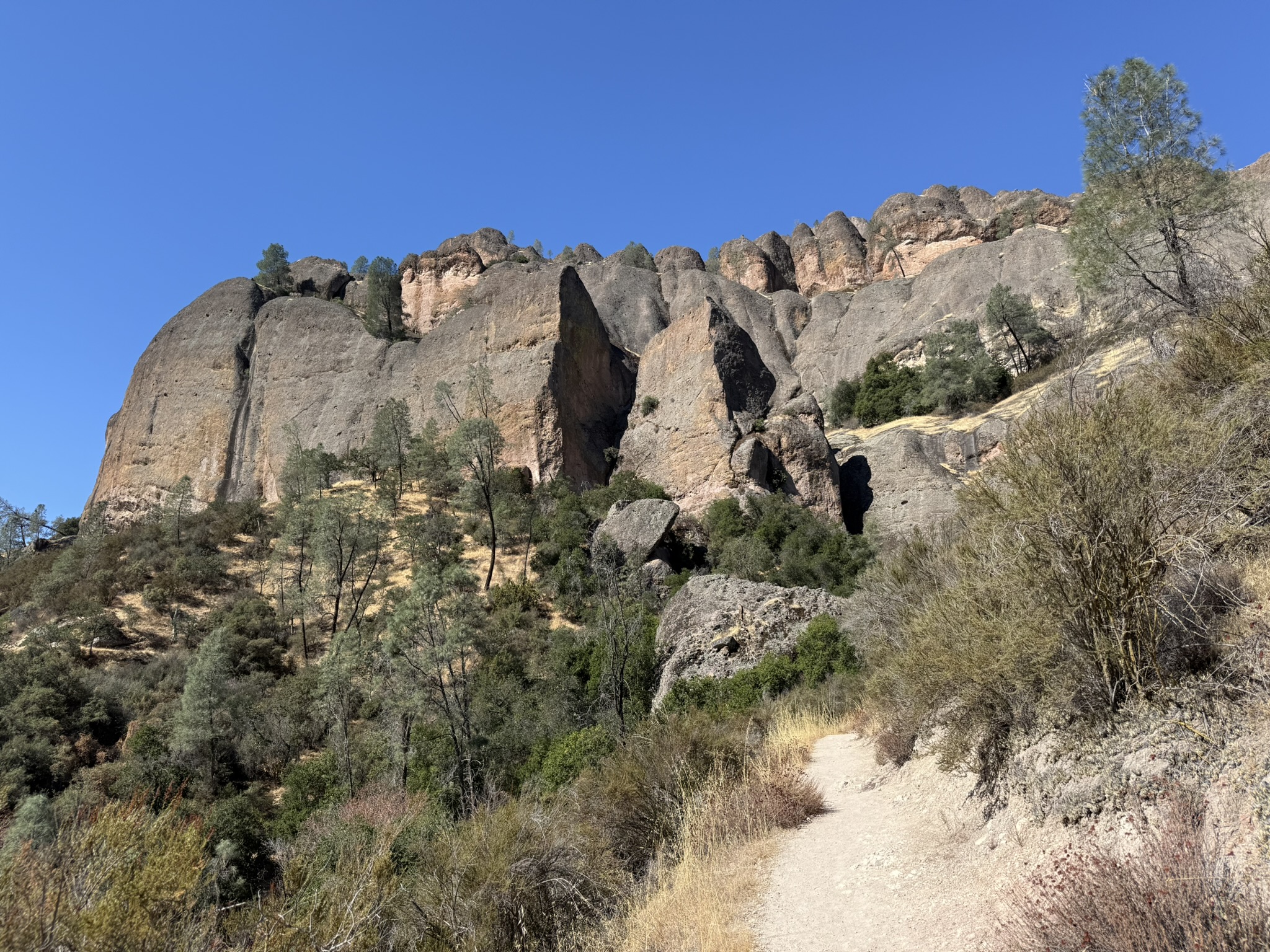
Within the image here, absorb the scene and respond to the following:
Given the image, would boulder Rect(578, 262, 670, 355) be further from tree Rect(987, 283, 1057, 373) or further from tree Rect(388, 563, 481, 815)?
tree Rect(388, 563, 481, 815)

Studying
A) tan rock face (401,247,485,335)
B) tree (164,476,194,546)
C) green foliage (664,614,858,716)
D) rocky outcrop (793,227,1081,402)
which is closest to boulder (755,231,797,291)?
rocky outcrop (793,227,1081,402)

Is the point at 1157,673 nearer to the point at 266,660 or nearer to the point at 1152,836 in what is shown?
the point at 1152,836

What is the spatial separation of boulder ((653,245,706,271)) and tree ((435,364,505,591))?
3136cm

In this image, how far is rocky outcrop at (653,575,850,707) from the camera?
14.3 m

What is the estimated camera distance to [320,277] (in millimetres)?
59781

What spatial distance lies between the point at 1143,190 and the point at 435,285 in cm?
5084

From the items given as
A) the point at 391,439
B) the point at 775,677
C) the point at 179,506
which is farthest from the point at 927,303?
the point at 179,506

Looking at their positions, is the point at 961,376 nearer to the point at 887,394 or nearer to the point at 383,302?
the point at 887,394

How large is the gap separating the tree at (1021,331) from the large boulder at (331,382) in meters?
19.3

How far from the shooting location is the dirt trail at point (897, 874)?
4.10 meters

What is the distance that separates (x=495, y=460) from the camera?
31.8m

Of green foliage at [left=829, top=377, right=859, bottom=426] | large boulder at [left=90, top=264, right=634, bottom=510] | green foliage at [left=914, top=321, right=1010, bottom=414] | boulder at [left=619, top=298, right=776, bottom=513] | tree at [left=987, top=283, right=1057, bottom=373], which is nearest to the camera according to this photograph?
boulder at [left=619, top=298, right=776, bottom=513]

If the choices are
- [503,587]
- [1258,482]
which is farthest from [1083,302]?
[503,587]

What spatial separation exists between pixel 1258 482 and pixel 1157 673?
4.73 feet
